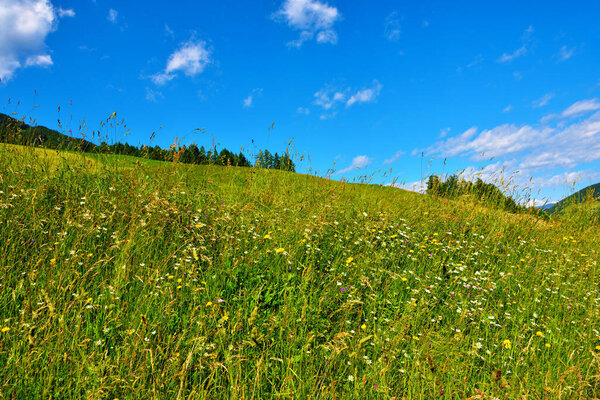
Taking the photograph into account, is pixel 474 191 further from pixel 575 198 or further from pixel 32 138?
pixel 32 138

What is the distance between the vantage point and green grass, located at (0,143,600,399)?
195 cm

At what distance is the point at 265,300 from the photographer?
2775 millimetres

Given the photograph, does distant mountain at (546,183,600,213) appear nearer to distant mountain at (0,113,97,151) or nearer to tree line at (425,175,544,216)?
tree line at (425,175,544,216)

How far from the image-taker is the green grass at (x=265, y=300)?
76.6 inches

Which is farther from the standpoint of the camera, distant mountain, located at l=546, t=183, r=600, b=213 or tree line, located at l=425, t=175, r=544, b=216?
Result: distant mountain, located at l=546, t=183, r=600, b=213

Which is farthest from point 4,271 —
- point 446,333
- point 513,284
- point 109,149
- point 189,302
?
point 513,284

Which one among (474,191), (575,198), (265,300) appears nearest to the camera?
(265,300)

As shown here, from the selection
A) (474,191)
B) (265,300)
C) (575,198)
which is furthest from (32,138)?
(575,198)

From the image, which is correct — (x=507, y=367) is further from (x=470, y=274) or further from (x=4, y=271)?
(x=4, y=271)

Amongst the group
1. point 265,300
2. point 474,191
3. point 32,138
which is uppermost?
point 32,138

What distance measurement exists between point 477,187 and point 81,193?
8.91 meters

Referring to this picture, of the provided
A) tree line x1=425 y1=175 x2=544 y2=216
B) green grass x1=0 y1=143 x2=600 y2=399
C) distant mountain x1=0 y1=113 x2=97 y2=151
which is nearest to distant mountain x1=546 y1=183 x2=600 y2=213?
tree line x1=425 y1=175 x2=544 y2=216

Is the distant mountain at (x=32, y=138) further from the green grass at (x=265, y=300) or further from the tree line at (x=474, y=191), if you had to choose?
the tree line at (x=474, y=191)

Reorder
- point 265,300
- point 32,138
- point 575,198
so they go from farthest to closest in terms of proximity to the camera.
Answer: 1. point 575,198
2. point 32,138
3. point 265,300
